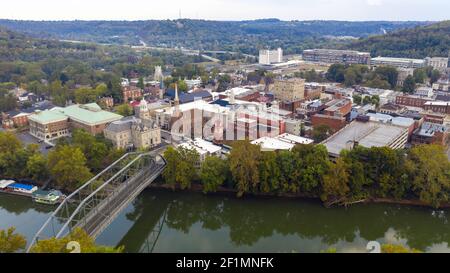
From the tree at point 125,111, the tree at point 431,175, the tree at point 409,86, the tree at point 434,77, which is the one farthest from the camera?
the tree at point 434,77

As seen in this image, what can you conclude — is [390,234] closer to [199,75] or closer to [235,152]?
[235,152]

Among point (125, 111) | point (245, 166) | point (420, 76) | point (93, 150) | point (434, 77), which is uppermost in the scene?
point (420, 76)

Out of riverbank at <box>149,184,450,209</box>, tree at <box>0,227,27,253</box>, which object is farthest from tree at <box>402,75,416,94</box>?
tree at <box>0,227,27,253</box>

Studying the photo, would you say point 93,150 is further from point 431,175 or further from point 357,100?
point 357,100

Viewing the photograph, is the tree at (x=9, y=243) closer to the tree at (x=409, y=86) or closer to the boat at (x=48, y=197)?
the boat at (x=48, y=197)

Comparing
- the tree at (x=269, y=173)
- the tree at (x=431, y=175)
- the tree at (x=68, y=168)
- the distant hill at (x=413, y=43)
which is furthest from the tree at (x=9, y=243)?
the distant hill at (x=413, y=43)

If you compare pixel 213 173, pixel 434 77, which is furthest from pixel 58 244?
pixel 434 77

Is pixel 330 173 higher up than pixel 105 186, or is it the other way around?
pixel 330 173
